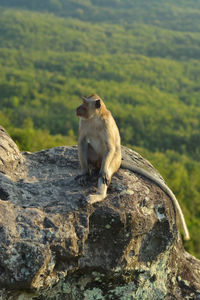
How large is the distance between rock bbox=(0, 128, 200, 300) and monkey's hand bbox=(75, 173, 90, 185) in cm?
8

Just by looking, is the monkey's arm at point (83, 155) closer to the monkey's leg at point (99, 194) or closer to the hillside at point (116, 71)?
the monkey's leg at point (99, 194)

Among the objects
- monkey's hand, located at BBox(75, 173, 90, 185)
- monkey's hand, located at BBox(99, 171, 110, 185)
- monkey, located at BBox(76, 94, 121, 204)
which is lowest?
monkey's hand, located at BBox(75, 173, 90, 185)

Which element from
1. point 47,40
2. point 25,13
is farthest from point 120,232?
point 25,13

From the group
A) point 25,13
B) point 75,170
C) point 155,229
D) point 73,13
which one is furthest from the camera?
point 73,13

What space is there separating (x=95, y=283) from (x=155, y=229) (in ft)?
3.70

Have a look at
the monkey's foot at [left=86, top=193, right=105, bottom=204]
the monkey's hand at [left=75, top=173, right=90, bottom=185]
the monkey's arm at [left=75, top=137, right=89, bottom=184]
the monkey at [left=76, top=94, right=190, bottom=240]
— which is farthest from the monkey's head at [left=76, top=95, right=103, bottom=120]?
the monkey's foot at [left=86, top=193, right=105, bottom=204]

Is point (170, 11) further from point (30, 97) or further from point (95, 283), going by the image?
point (95, 283)

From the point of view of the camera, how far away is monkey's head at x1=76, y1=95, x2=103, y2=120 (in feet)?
22.1

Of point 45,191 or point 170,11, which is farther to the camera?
point 170,11

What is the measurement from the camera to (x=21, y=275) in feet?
16.4

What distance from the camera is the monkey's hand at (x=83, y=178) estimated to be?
650 cm

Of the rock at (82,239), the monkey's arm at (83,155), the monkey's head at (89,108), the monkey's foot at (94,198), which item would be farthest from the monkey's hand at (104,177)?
the monkey's head at (89,108)

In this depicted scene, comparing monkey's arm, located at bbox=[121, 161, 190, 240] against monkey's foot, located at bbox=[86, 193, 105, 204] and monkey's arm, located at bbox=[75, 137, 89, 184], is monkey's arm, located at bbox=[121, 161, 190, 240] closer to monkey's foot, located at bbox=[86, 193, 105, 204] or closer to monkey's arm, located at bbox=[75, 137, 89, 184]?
monkey's arm, located at bbox=[75, 137, 89, 184]

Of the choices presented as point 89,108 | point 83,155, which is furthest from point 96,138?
point 89,108
